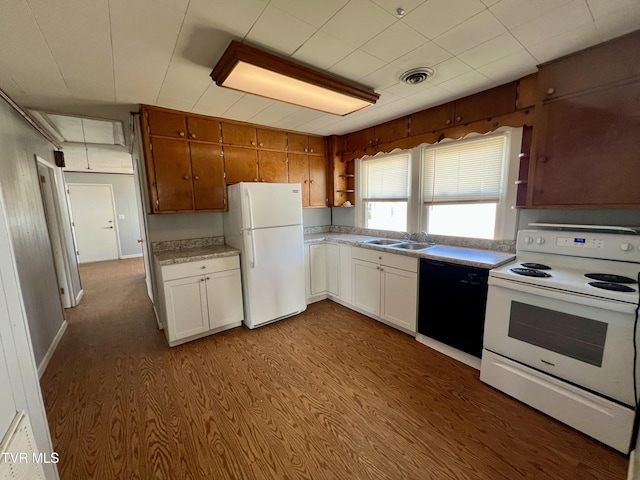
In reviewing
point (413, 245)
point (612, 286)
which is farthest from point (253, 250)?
point (612, 286)

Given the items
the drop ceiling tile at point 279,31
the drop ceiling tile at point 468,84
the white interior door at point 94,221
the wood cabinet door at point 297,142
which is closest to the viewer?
the drop ceiling tile at point 279,31

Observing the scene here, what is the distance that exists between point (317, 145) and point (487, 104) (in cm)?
225

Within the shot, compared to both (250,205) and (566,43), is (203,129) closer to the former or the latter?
(250,205)

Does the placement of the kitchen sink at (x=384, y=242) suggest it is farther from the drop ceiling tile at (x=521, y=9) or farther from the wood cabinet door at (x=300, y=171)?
the drop ceiling tile at (x=521, y=9)

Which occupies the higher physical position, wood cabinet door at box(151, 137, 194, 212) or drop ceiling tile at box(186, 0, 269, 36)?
drop ceiling tile at box(186, 0, 269, 36)

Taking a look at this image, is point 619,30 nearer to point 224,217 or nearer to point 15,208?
point 224,217

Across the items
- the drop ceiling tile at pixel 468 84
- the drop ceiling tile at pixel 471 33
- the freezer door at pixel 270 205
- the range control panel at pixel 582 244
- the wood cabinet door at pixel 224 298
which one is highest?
the drop ceiling tile at pixel 468 84

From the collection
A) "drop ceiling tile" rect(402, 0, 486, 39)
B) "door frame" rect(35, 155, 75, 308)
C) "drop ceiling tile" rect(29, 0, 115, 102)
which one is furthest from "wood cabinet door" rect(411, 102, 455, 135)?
"door frame" rect(35, 155, 75, 308)

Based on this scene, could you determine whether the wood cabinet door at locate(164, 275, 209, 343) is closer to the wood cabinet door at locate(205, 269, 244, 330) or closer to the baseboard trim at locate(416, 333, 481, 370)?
the wood cabinet door at locate(205, 269, 244, 330)

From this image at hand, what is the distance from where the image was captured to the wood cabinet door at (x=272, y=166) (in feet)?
11.2

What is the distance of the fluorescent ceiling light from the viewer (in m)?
1.62

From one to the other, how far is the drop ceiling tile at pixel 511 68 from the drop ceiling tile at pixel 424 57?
0.42 metres

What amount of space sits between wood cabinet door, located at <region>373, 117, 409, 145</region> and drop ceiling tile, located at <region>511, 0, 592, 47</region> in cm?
142

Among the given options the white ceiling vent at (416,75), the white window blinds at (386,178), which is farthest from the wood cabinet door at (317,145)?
the white ceiling vent at (416,75)
